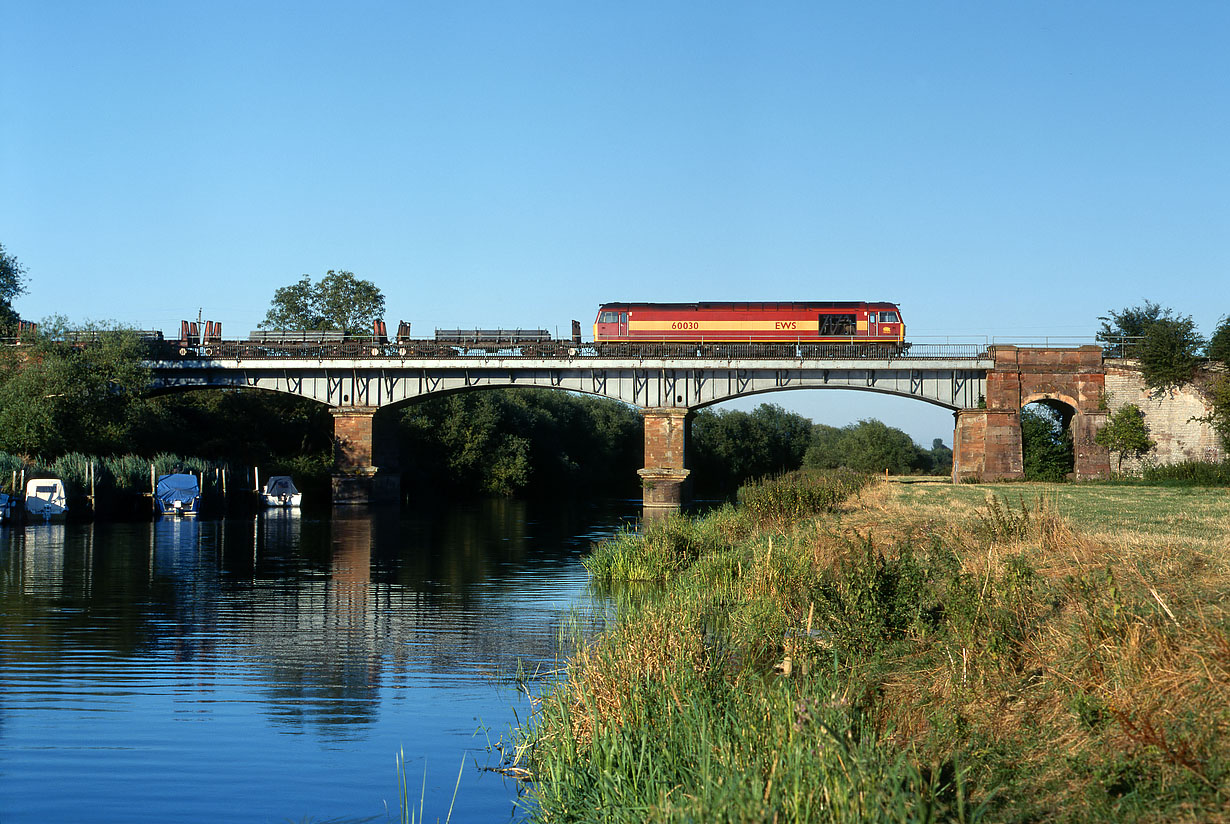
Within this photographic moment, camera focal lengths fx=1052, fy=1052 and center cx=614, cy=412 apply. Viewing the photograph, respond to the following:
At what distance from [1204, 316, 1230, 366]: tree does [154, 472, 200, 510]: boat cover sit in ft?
175

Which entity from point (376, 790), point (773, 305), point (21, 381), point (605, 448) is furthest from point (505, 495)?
point (376, 790)

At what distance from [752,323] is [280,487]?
29.6 meters

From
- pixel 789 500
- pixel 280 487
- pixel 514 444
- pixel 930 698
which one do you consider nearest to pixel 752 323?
pixel 514 444

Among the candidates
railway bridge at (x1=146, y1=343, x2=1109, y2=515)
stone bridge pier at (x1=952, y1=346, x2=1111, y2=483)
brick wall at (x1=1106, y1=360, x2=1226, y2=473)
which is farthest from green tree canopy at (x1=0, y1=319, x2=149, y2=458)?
brick wall at (x1=1106, y1=360, x2=1226, y2=473)

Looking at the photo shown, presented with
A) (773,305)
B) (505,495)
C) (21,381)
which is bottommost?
(505,495)

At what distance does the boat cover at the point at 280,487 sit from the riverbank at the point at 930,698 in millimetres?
49571

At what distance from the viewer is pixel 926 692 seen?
10.1 meters

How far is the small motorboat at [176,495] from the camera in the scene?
5094 cm

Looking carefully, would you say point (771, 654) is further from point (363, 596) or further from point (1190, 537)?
point (363, 596)

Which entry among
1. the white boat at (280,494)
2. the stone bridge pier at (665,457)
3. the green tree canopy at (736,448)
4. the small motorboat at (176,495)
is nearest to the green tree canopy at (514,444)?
the green tree canopy at (736,448)

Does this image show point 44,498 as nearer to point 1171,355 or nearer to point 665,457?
point 665,457

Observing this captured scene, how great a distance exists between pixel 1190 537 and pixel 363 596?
1713 centimetres

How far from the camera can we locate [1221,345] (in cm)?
5603

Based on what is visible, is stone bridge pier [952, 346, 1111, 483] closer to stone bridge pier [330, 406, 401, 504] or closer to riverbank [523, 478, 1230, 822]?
stone bridge pier [330, 406, 401, 504]
